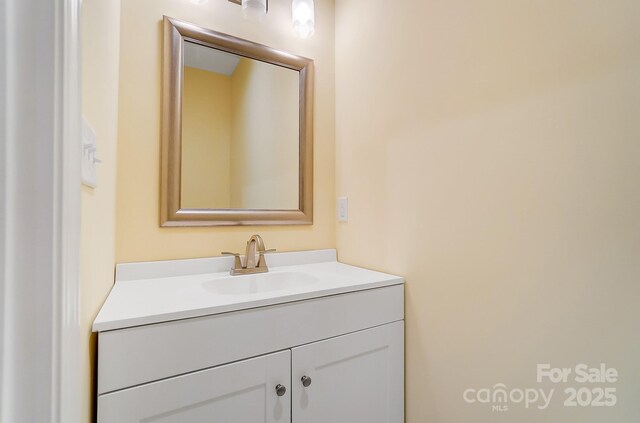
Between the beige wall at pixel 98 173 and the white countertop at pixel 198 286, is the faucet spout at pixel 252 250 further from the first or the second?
the beige wall at pixel 98 173

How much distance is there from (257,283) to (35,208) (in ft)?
2.93

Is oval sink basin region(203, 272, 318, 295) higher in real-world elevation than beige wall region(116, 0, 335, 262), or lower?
lower

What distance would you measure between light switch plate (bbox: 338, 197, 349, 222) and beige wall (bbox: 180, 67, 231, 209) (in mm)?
537

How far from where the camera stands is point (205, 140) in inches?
47.2

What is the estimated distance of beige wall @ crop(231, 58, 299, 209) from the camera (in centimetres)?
127

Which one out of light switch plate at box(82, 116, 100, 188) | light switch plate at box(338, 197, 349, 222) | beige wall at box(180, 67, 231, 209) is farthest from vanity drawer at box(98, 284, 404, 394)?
beige wall at box(180, 67, 231, 209)

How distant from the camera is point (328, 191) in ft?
4.88

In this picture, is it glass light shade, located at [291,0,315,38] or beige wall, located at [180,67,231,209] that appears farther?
glass light shade, located at [291,0,315,38]

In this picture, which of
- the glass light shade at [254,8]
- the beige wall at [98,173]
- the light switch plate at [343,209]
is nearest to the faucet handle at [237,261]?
the beige wall at [98,173]

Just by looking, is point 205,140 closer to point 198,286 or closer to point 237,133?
point 237,133

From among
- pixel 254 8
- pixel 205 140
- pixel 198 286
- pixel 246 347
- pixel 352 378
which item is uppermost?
pixel 254 8

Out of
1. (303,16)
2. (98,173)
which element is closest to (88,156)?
(98,173)

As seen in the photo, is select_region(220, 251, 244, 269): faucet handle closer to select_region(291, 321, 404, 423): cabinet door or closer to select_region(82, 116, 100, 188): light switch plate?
select_region(291, 321, 404, 423): cabinet door

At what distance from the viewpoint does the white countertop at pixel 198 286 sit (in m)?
0.70
